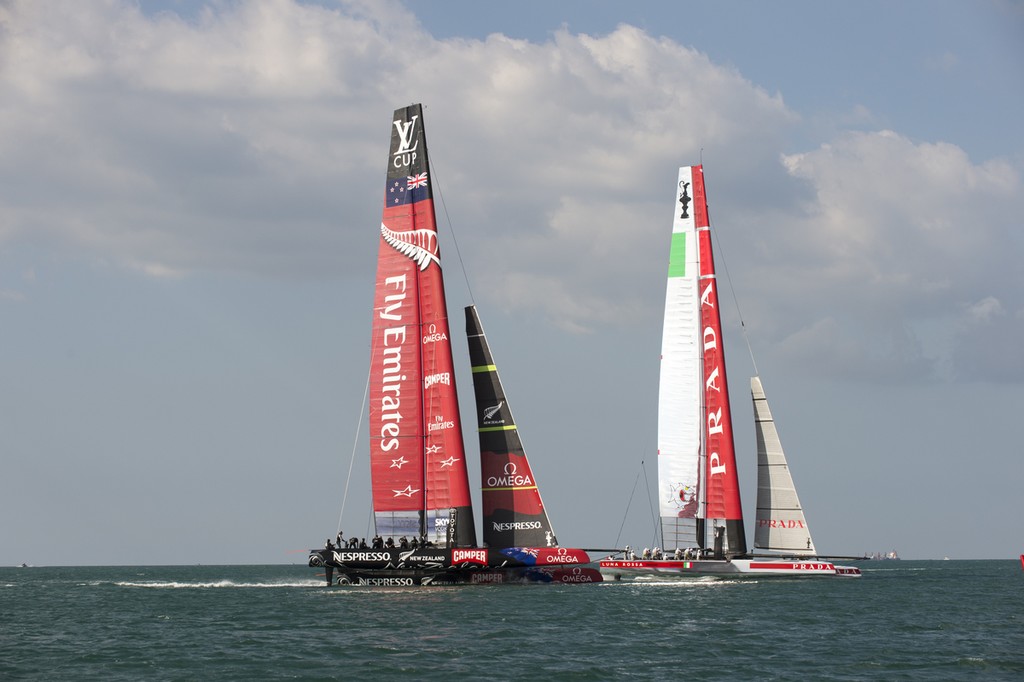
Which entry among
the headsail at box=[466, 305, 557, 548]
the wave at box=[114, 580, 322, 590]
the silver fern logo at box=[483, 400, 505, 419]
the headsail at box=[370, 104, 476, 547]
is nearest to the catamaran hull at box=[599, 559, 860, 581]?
the headsail at box=[466, 305, 557, 548]

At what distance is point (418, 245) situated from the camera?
5131cm

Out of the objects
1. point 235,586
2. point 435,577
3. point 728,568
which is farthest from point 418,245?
point 235,586

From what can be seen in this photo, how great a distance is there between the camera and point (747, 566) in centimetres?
5359

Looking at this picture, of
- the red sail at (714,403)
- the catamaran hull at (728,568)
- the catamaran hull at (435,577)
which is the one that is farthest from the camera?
the red sail at (714,403)

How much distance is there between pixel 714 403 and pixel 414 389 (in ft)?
46.7

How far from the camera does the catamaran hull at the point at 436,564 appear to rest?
48.5 metres

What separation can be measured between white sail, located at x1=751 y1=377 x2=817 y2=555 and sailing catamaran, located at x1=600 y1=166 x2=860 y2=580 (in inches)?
1.7

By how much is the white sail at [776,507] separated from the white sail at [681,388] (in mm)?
2939

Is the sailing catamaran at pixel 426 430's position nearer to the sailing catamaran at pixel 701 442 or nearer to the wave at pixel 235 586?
the sailing catamaran at pixel 701 442

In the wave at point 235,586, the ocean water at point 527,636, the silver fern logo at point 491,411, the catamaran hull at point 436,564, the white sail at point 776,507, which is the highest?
the silver fern logo at point 491,411

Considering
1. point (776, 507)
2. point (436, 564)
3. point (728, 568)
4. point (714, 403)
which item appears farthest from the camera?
point (714, 403)

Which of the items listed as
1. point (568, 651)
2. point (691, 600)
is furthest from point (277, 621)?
point (691, 600)

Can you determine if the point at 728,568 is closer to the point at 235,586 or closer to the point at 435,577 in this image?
the point at 435,577

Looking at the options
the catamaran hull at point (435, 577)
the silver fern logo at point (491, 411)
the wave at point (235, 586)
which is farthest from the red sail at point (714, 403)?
the wave at point (235, 586)
